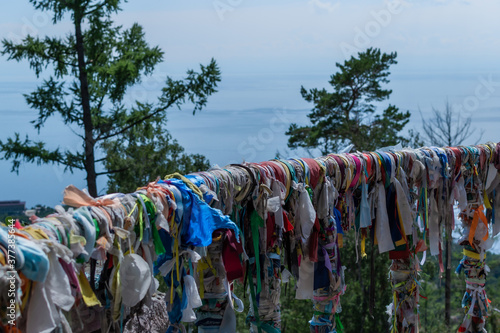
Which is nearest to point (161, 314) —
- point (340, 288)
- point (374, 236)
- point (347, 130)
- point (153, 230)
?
point (340, 288)

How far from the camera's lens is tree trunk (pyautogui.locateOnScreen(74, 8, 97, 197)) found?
39.5ft

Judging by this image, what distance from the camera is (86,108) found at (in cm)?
1239

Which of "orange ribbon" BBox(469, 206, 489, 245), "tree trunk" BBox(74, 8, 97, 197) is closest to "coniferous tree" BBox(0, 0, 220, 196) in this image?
"tree trunk" BBox(74, 8, 97, 197)

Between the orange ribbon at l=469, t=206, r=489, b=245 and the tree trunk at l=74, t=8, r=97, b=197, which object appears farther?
the tree trunk at l=74, t=8, r=97, b=197

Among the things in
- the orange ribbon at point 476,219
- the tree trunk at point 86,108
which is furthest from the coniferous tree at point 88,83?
the orange ribbon at point 476,219

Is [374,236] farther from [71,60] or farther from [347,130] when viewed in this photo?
[347,130]

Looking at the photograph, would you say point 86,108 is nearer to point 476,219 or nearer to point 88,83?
point 88,83

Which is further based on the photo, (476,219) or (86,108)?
(86,108)

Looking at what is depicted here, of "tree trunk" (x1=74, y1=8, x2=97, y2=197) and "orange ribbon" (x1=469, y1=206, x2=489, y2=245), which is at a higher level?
"tree trunk" (x1=74, y1=8, x2=97, y2=197)

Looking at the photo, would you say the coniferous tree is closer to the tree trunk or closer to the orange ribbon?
the tree trunk

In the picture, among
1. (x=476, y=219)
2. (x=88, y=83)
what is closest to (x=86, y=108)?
(x=88, y=83)

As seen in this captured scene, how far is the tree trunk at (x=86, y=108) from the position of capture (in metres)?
12.0

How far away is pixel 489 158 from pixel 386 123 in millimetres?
11376

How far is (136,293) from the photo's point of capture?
2014 mm
